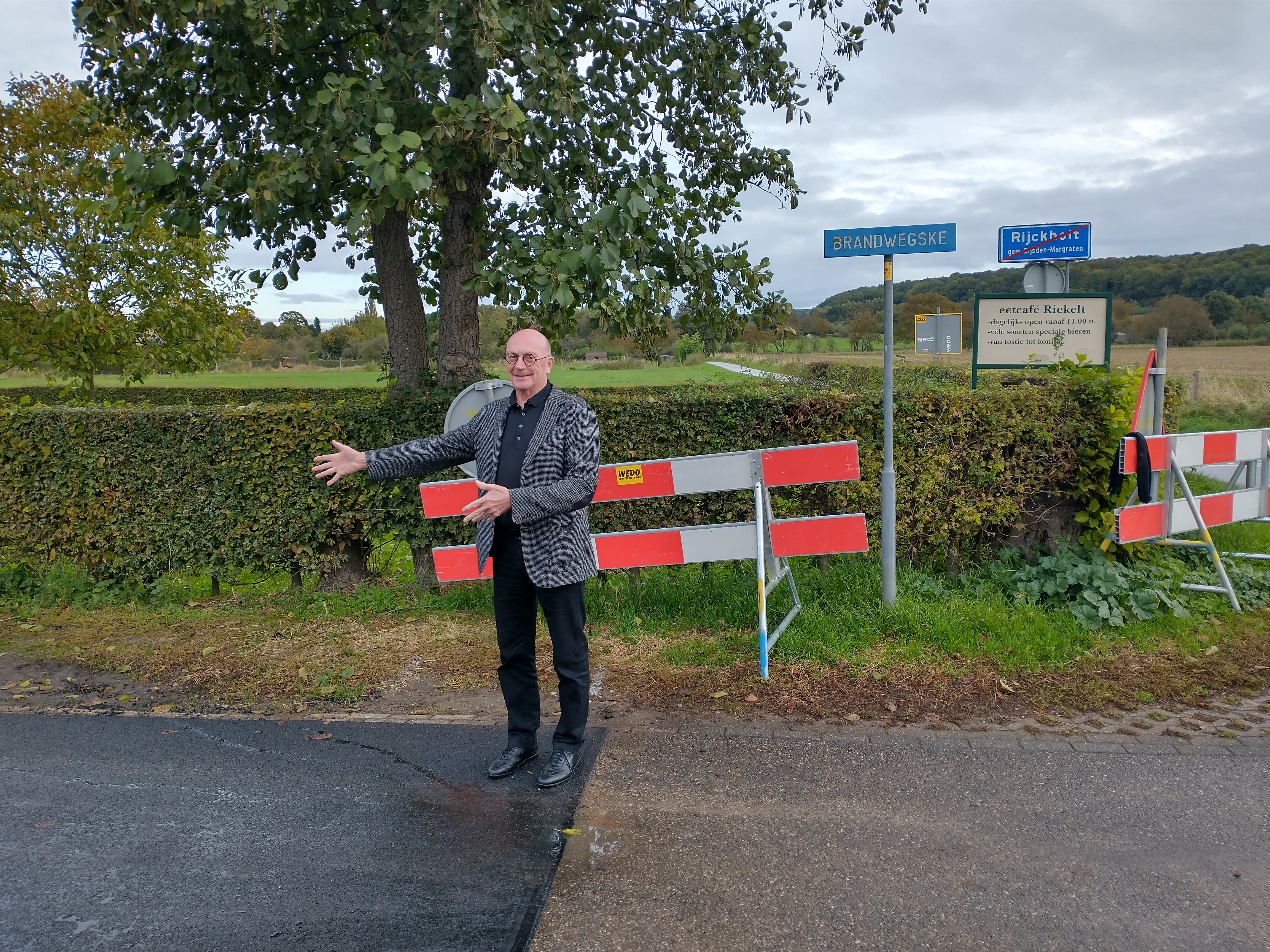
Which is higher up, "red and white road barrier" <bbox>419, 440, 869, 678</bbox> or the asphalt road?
"red and white road barrier" <bbox>419, 440, 869, 678</bbox>

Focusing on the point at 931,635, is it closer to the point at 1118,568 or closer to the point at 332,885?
the point at 1118,568

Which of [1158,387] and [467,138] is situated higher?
[467,138]

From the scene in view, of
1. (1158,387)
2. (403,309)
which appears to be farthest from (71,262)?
(1158,387)

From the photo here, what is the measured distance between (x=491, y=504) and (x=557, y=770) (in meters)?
1.31

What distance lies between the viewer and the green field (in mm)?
9820

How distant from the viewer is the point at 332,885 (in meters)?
3.29

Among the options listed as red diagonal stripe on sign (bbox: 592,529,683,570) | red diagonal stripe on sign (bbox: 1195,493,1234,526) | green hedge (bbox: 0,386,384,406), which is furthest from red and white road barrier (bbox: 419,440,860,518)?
green hedge (bbox: 0,386,384,406)

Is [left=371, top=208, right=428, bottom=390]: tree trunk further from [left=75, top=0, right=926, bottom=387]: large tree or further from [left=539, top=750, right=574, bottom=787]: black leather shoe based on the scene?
[left=539, top=750, right=574, bottom=787]: black leather shoe

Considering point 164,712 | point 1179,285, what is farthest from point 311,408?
point 1179,285

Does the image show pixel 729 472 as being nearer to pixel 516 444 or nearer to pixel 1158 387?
pixel 516 444

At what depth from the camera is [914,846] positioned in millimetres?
3500

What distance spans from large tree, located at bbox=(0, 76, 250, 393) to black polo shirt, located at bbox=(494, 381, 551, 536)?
9.69 metres

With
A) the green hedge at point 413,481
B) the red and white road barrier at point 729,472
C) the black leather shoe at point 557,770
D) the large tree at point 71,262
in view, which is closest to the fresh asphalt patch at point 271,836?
the black leather shoe at point 557,770

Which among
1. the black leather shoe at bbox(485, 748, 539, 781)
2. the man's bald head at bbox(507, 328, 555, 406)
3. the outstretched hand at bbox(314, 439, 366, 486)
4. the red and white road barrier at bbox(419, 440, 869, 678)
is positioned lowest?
the black leather shoe at bbox(485, 748, 539, 781)
